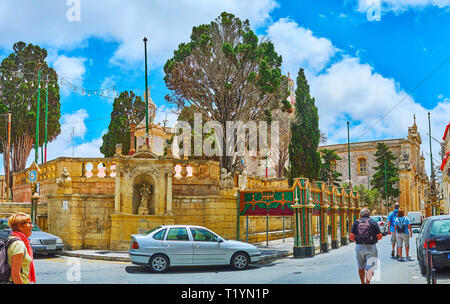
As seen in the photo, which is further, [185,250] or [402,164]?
[402,164]

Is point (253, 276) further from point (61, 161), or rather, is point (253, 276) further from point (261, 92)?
point (261, 92)

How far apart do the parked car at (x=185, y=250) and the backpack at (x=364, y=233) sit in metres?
4.99

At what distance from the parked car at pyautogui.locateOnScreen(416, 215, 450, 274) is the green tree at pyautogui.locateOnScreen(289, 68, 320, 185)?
2290 centimetres

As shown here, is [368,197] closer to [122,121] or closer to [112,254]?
[122,121]

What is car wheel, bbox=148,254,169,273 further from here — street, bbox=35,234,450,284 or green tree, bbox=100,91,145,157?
green tree, bbox=100,91,145,157

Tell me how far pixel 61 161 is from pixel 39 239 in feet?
16.1

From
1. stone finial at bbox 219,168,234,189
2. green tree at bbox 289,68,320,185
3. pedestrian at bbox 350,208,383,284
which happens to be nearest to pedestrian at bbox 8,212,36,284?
pedestrian at bbox 350,208,383,284

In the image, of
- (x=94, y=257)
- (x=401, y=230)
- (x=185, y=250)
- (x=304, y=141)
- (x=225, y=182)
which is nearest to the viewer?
(x=185, y=250)

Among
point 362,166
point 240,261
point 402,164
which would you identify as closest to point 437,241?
point 240,261

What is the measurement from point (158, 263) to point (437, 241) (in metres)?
7.51

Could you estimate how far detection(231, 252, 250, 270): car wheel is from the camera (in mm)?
13422

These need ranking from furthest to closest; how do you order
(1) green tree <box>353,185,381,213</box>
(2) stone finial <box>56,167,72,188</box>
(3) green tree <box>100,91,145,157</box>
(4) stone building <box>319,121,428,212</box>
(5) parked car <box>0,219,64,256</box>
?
(4) stone building <box>319,121,428,212</box>, (1) green tree <box>353,185,381,213</box>, (3) green tree <box>100,91,145,157</box>, (2) stone finial <box>56,167,72,188</box>, (5) parked car <box>0,219,64,256</box>

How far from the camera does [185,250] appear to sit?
1299 cm

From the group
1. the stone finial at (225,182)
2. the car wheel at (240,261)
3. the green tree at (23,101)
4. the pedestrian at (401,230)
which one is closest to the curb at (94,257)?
the car wheel at (240,261)
